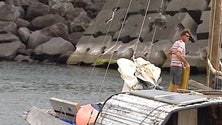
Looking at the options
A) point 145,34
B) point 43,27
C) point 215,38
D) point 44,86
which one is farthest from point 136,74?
point 43,27

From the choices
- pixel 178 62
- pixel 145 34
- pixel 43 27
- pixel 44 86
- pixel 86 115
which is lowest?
pixel 86 115

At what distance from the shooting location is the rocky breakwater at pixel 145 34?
2005 inches

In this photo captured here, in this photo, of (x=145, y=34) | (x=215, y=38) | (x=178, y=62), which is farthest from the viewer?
(x=145, y=34)

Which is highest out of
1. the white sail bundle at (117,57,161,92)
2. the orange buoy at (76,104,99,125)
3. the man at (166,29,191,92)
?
the man at (166,29,191,92)

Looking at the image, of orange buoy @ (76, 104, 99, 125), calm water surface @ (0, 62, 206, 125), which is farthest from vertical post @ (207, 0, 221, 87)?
calm water surface @ (0, 62, 206, 125)

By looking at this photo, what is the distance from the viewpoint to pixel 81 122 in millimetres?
14961

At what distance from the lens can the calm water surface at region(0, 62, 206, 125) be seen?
29.2 m

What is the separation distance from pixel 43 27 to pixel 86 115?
52.2 m

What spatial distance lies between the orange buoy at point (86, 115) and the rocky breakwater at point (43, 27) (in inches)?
1775

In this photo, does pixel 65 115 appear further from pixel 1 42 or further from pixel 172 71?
pixel 1 42

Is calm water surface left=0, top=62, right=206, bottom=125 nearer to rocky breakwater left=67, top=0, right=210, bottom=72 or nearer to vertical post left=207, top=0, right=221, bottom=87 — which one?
rocky breakwater left=67, top=0, right=210, bottom=72

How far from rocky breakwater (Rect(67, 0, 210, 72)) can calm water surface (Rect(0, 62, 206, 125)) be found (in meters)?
3.06

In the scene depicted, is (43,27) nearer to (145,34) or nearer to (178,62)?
(145,34)

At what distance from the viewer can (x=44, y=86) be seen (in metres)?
38.6
